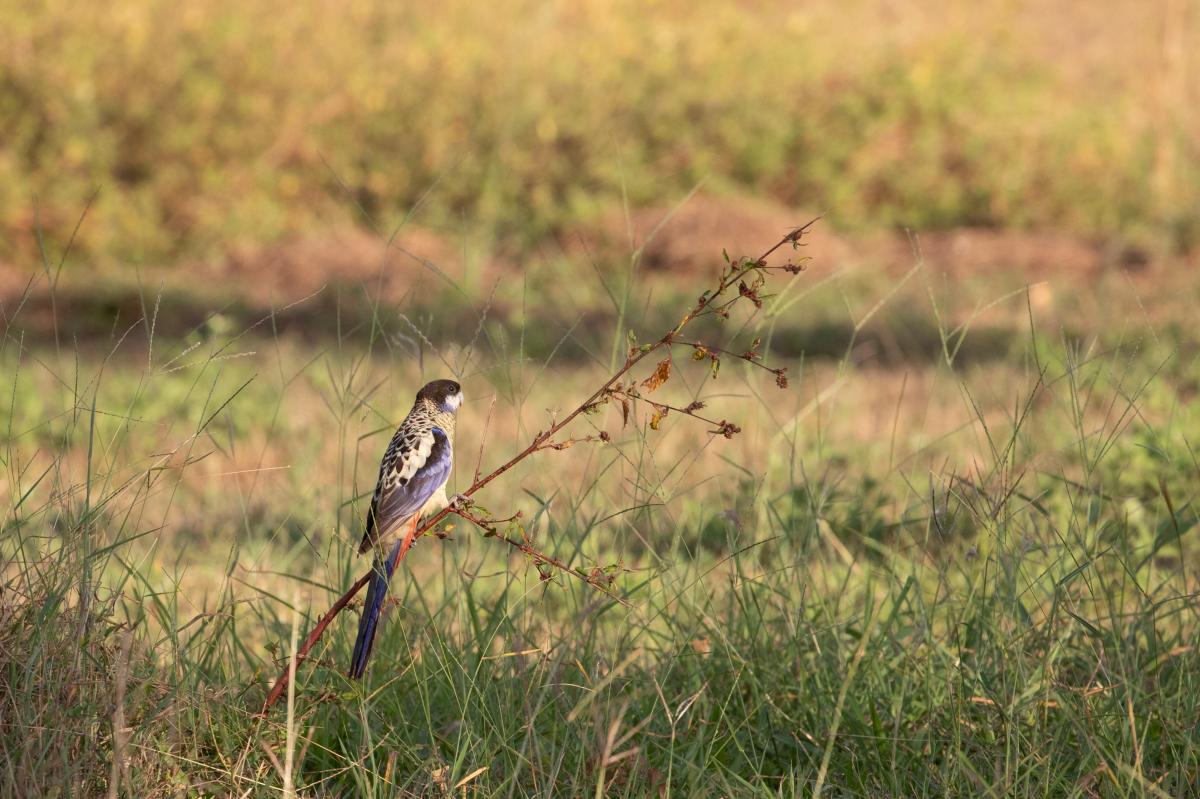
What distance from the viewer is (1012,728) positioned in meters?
2.31

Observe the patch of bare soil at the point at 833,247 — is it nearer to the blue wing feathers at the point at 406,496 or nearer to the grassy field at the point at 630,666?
the grassy field at the point at 630,666

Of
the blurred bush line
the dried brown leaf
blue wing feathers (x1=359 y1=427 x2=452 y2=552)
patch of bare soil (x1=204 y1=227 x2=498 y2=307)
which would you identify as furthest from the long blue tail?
the blurred bush line

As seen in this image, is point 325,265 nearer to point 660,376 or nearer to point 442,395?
point 442,395

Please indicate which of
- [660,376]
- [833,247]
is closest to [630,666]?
[660,376]

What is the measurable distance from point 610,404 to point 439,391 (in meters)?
1.08

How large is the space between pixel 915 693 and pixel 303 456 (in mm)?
2888

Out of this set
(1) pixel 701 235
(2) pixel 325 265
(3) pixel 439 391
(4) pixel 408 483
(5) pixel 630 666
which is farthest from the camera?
(1) pixel 701 235

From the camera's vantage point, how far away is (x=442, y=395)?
90.9 inches

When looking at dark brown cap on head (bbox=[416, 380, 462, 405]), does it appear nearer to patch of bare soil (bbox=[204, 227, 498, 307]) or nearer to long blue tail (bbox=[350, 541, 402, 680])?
long blue tail (bbox=[350, 541, 402, 680])

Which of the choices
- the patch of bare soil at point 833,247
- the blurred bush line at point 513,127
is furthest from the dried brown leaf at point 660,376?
the blurred bush line at point 513,127

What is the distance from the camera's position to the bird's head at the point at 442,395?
230 cm

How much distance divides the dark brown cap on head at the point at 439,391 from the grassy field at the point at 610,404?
0.04 m

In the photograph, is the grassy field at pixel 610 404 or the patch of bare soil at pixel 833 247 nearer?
the grassy field at pixel 610 404

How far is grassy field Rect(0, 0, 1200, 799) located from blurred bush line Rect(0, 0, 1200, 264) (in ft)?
0.12
